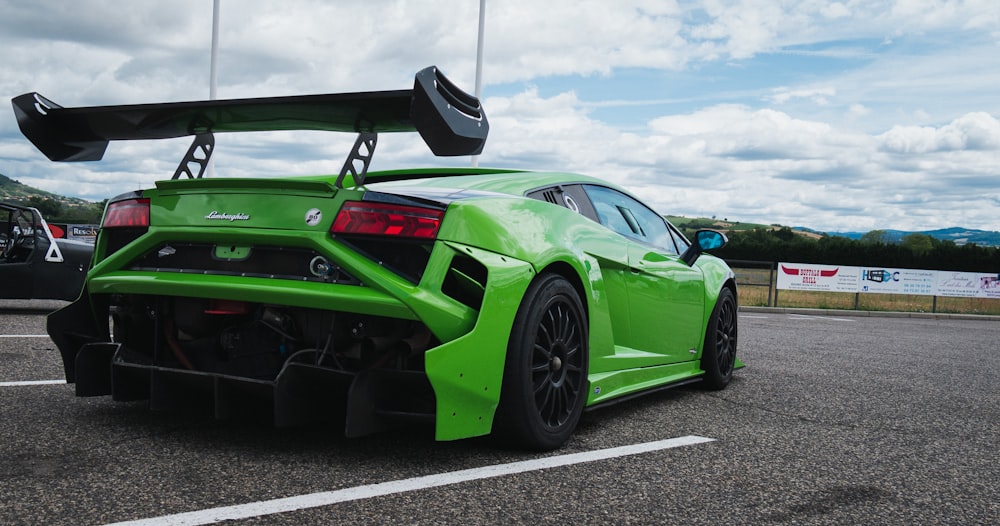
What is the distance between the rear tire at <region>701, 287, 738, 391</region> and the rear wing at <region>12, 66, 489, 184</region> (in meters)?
2.85

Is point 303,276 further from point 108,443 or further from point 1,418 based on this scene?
point 1,418

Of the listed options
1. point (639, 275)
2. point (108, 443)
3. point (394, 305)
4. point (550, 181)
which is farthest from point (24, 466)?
point (639, 275)

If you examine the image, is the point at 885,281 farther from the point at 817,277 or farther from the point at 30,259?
the point at 30,259

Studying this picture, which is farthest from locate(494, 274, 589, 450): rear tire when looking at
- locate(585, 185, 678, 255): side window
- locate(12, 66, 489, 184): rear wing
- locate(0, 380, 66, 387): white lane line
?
locate(0, 380, 66, 387): white lane line

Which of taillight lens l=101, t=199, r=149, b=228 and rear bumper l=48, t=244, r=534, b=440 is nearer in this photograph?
rear bumper l=48, t=244, r=534, b=440

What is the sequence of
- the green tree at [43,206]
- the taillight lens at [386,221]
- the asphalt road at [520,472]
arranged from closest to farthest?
the asphalt road at [520,472]
the taillight lens at [386,221]
the green tree at [43,206]

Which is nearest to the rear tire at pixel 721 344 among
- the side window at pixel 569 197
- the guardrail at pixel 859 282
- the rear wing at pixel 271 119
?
the side window at pixel 569 197

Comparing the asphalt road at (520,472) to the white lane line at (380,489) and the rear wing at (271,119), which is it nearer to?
the white lane line at (380,489)

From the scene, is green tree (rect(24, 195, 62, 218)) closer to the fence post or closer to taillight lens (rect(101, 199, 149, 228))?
taillight lens (rect(101, 199, 149, 228))

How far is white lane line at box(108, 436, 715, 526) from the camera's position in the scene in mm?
2492

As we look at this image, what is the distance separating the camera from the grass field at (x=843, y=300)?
2109 centimetres

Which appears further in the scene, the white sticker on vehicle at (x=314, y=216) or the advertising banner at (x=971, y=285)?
the advertising banner at (x=971, y=285)

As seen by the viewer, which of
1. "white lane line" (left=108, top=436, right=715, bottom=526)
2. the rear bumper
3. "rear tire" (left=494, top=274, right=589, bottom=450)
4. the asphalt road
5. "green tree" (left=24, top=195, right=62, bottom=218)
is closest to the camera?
"white lane line" (left=108, top=436, right=715, bottom=526)

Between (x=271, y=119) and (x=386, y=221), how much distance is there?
2.51ft
